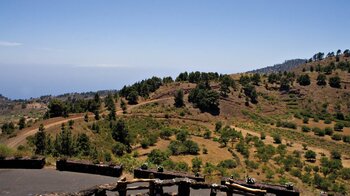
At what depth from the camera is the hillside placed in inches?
1624

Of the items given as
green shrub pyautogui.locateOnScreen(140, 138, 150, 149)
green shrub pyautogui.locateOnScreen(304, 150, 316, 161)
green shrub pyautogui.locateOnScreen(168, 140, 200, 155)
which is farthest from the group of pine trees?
green shrub pyautogui.locateOnScreen(304, 150, 316, 161)

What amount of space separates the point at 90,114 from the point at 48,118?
7.98 m

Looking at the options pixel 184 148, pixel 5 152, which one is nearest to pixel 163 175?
pixel 5 152

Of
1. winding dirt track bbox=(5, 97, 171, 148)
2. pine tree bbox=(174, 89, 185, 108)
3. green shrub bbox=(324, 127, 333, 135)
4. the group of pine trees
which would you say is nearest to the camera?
the group of pine trees

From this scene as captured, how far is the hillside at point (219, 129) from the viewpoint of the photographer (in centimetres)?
4125

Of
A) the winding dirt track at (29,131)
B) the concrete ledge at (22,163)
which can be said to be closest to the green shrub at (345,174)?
the concrete ledge at (22,163)

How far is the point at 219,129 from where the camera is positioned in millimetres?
70500

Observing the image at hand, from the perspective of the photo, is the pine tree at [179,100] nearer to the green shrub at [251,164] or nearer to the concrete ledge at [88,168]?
→ the green shrub at [251,164]

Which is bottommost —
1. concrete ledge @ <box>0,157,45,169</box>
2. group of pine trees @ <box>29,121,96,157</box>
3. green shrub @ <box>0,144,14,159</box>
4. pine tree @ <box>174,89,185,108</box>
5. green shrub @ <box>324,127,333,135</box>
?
green shrub @ <box>324,127,333,135</box>

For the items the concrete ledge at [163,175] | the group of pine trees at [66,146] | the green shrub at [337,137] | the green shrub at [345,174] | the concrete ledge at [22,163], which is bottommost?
the green shrub at [345,174]

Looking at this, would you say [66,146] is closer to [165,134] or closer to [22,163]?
[165,134]

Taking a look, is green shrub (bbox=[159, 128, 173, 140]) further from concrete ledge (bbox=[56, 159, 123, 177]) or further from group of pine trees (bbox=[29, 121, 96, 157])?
concrete ledge (bbox=[56, 159, 123, 177])

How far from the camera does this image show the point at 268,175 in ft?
125

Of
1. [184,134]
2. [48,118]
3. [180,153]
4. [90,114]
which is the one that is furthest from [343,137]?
[48,118]
